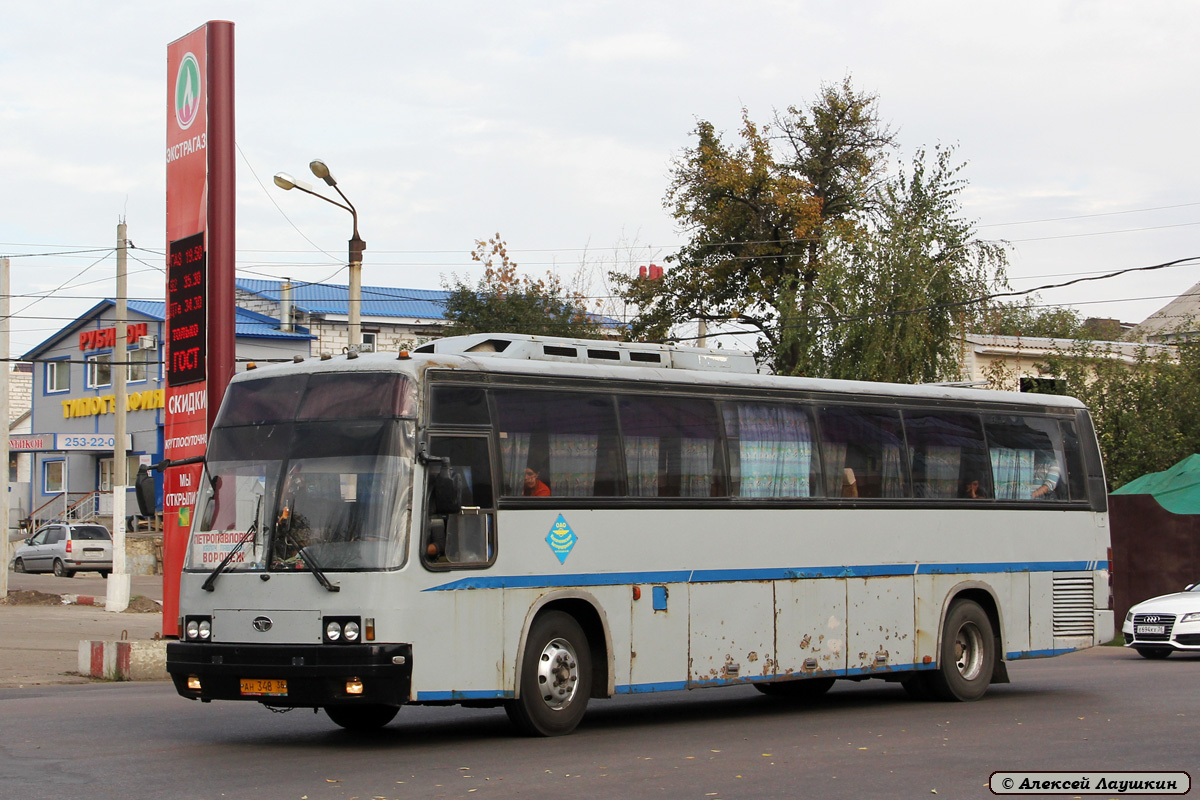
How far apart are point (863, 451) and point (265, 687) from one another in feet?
Answer: 22.0

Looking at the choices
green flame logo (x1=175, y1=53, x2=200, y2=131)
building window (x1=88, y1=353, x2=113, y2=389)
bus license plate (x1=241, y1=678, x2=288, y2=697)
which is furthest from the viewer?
building window (x1=88, y1=353, x2=113, y2=389)

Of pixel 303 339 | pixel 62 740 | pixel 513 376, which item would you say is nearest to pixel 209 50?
pixel 513 376

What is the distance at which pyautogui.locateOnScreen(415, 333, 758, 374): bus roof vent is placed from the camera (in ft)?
41.7

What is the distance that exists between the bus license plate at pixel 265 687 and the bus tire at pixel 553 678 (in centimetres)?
187

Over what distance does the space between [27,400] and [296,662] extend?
7877cm

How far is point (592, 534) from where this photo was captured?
12016 millimetres

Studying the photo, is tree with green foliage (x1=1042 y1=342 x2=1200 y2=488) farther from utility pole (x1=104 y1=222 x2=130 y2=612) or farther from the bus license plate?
the bus license plate

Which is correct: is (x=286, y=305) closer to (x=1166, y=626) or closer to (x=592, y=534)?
(x=1166, y=626)

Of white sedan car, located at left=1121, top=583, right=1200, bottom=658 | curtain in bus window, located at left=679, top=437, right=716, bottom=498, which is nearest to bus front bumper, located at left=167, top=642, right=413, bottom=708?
curtain in bus window, located at left=679, top=437, right=716, bottom=498

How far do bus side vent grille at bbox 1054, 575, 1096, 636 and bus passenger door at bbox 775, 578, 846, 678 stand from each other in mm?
3628

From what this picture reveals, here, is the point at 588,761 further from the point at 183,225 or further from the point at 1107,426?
the point at 1107,426

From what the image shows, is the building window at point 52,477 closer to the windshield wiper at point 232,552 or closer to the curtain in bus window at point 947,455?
the curtain in bus window at point 947,455

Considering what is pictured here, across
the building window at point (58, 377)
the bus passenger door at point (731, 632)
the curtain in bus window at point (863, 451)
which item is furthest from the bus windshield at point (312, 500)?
the building window at point (58, 377)

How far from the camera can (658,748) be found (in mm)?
11000
